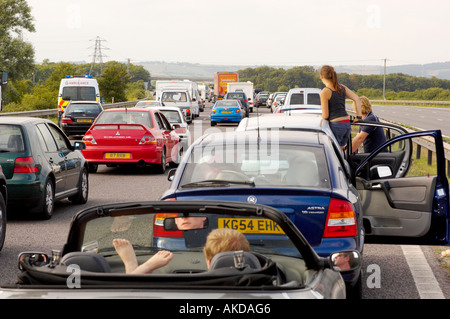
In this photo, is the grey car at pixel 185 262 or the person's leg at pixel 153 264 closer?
the grey car at pixel 185 262

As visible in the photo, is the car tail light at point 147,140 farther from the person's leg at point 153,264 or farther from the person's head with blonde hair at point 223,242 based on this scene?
the person's head with blonde hair at point 223,242

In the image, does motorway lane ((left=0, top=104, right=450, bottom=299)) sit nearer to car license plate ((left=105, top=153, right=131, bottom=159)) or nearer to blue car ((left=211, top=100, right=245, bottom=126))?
car license plate ((left=105, top=153, right=131, bottom=159))

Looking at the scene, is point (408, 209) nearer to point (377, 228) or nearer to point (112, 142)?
point (377, 228)

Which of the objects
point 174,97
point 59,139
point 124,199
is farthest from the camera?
point 174,97

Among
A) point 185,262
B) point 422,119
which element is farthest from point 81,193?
point 422,119

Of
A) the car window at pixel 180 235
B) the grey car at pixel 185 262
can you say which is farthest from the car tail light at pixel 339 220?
the car window at pixel 180 235

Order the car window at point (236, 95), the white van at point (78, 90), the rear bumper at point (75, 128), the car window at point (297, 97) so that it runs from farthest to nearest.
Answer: the car window at point (236, 95)
the white van at point (78, 90)
the rear bumper at point (75, 128)
the car window at point (297, 97)

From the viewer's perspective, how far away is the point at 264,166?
629cm

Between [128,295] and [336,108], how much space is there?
8.25 metres

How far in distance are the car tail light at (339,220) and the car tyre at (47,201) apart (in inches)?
234

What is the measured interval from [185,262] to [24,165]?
685 cm

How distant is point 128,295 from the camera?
9.67 ft

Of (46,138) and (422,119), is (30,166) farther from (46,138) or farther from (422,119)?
(422,119)

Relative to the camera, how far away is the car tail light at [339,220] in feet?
18.5
